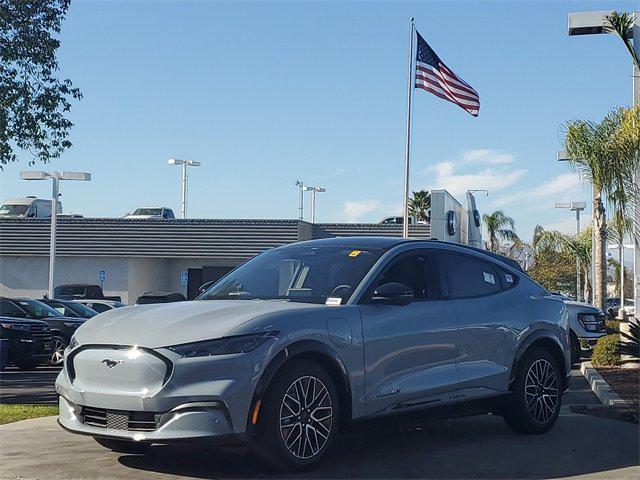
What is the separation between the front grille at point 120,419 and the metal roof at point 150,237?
3964 centimetres

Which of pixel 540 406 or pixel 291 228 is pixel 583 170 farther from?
pixel 291 228

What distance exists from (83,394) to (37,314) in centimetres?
1425

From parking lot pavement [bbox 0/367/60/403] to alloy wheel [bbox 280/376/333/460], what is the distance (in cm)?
650

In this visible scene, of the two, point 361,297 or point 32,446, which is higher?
point 361,297

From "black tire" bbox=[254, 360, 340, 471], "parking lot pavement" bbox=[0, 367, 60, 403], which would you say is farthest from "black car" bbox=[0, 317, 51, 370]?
"black tire" bbox=[254, 360, 340, 471]

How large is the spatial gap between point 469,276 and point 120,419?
345cm

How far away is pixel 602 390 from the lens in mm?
11109

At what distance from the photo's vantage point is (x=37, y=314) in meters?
19.9

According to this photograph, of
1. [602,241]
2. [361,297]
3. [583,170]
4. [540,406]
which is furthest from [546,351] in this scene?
[602,241]

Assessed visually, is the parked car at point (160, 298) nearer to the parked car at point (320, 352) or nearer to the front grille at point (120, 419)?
the parked car at point (320, 352)

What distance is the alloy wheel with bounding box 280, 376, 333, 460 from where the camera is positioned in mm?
6250

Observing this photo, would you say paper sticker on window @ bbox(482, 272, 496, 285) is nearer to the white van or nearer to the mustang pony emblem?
the mustang pony emblem

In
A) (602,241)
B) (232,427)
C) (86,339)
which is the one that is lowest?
(232,427)

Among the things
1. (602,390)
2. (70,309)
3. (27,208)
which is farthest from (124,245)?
(602,390)
